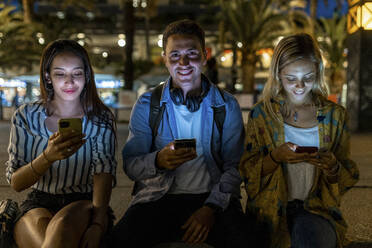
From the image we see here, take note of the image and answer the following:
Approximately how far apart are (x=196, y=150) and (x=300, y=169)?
2.38 ft

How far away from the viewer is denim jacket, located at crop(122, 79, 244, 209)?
2785mm

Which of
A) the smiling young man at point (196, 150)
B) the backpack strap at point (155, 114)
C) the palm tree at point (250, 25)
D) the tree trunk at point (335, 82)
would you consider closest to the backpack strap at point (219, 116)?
the smiling young man at point (196, 150)

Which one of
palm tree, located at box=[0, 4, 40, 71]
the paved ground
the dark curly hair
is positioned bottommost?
the paved ground

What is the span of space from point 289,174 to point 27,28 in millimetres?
21875

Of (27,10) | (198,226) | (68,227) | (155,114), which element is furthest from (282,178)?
(27,10)

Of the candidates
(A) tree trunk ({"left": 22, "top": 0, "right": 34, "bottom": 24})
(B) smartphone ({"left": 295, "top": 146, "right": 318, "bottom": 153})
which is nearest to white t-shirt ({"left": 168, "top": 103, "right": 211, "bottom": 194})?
(B) smartphone ({"left": 295, "top": 146, "right": 318, "bottom": 153})

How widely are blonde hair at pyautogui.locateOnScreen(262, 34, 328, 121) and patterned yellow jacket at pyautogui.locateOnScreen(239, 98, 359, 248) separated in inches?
2.2

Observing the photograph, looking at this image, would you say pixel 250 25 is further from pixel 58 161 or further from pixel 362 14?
pixel 58 161

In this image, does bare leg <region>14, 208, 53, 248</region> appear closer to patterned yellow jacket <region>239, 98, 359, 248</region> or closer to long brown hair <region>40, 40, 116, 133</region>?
long brown hair <region>40, 40, 116, 133</region>

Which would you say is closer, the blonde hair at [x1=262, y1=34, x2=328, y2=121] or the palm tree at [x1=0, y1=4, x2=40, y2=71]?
the blonde hair at [x1=262, y1=34, x2=328, y2=121]

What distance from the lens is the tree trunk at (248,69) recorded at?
63.1 feet

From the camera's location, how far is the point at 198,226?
8.39 ft

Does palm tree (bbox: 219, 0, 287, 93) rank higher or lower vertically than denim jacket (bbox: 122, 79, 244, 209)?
higher

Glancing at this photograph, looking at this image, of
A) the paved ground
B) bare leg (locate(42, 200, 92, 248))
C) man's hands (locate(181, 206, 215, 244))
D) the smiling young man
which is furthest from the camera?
the paved ground
